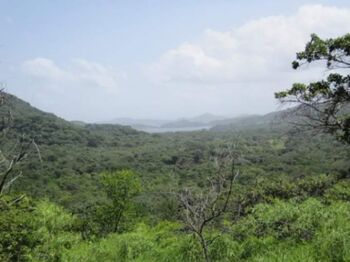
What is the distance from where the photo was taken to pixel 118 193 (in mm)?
37344

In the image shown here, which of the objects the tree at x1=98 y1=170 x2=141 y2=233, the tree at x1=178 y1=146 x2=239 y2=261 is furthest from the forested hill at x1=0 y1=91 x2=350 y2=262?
the tree at x1=178 y1=146 x2=239 y2=261

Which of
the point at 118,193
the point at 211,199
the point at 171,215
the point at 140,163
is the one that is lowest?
the point at 140,163

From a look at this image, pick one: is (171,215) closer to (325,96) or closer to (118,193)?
(118,193)

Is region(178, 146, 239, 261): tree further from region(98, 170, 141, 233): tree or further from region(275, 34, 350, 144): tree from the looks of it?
region(98, 170, 141, 233): tree

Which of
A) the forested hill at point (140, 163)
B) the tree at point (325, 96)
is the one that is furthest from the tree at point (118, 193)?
the tree at point (325, 96)

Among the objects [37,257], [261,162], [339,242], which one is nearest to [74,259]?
[37,257]

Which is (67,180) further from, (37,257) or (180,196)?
(180,196)

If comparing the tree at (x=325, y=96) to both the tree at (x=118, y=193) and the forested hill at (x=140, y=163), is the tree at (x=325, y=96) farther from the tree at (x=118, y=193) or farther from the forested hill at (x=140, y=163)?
the forested hill at (x=140, y=163)

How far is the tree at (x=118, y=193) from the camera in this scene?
37.2 metres

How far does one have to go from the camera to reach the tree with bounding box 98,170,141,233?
37.2m

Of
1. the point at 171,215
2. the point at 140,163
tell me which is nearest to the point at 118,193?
the point at 171,215

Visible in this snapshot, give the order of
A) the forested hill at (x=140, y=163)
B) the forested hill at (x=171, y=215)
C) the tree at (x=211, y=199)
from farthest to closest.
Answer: the forested hill at (x=140, y=163), the forested hill at (x=171, y=215), the tree at (x=211, y=199)

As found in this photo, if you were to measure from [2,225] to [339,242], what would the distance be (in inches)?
420

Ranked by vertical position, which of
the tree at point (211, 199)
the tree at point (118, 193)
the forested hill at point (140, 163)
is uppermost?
the tree at point (211, 199)
